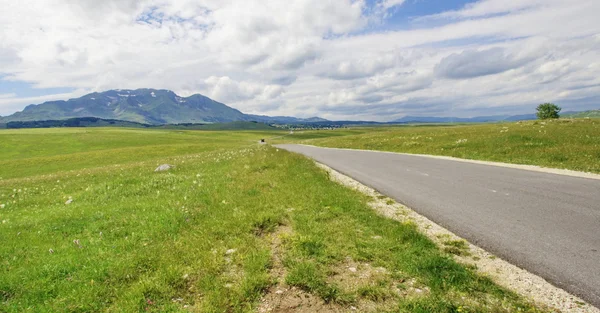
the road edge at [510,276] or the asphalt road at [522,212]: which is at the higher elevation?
the asphalt road at [522,212]

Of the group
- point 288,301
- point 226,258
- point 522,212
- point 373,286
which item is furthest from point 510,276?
point 226,258

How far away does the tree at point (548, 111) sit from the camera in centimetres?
9550

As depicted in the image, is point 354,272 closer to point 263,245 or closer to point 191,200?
point 263,245

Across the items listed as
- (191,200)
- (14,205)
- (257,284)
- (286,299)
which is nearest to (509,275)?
(286,299)

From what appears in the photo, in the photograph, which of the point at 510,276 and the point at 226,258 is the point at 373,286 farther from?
the point at 226,258

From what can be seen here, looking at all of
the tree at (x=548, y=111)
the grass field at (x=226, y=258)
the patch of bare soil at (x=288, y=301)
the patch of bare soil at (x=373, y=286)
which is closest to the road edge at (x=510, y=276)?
the grass field at (x=226, y=258)

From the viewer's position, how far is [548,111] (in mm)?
96562

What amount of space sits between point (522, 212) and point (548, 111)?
110 meters

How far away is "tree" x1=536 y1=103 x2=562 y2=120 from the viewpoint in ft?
313

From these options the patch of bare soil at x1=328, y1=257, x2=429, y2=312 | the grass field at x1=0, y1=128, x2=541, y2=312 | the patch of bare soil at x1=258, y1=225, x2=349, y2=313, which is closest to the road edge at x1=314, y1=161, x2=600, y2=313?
the grass field at x1=0, y1=128, x2=541, y2=312

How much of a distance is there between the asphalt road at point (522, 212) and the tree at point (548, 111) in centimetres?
9840

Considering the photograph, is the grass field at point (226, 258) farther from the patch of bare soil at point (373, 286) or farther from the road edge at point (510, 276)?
the road edge at point (510, 276)

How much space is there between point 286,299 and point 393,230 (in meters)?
4.47

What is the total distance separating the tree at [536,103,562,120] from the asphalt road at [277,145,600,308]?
3874 inches
